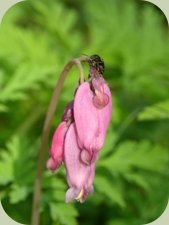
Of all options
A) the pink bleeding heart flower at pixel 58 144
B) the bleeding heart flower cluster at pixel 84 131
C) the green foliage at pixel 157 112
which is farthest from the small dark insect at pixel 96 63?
the green foliage at pixel 157 112

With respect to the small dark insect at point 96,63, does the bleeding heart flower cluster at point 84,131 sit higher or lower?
lower

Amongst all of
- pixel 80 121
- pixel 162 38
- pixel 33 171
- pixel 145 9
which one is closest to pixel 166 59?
pixel 162 38

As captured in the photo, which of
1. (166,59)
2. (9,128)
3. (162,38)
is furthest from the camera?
(162,38)

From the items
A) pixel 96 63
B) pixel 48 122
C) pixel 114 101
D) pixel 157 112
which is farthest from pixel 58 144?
Result: pixel 114 101

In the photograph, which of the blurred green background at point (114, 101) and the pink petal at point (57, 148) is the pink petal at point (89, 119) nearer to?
the pink petal at point (57, 148)

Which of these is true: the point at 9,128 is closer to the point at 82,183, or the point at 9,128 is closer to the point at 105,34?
the point at 105,34

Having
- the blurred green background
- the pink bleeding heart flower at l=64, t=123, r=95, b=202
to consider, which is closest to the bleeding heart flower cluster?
the pink bleeding heart flower at l=64, t=123, r=95, b=202
